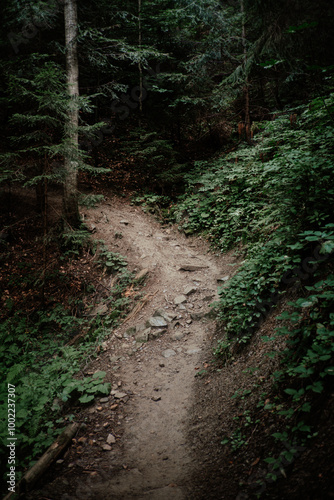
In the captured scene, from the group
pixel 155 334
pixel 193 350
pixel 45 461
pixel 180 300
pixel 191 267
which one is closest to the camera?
pixel 45 461

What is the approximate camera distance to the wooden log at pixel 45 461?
3.18 meters

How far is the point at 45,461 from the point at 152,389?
6.22ft

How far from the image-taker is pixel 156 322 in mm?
6117

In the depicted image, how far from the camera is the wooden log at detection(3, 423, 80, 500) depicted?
3183 mm

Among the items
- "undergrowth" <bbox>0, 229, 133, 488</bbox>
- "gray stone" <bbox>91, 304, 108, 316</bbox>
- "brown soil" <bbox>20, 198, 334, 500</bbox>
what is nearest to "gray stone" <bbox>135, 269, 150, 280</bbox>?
"undergrowth" <bbox>0, 229, 133, 488</bbox>

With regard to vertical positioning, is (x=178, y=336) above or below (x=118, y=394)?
above

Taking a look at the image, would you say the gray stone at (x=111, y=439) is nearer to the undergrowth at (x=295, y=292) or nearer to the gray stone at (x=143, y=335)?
the undergrowth at (x=295, y=292)

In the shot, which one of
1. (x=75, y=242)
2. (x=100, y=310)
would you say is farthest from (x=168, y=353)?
(x=75, y=242)

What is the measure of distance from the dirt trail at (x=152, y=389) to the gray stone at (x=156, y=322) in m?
0.18

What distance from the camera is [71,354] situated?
5.76 metres

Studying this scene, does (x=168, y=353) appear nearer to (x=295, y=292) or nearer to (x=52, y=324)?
(x=295, y=292)

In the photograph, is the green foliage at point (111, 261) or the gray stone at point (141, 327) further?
the green foliage at point (111, 261)

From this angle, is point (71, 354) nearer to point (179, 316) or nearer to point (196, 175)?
point (179, 316)

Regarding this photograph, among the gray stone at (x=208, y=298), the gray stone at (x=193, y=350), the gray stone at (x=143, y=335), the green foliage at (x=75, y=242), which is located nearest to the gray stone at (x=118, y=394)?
the gray stone at (x=143, y=335)
